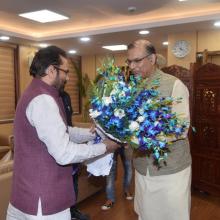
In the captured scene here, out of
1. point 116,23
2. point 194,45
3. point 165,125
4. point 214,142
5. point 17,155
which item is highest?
point 116,23

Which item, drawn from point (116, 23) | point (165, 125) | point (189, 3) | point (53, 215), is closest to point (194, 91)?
point (189, 3)

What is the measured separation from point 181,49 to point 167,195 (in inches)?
157

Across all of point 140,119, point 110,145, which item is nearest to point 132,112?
point 140,119

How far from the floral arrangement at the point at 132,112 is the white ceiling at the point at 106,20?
2834mm

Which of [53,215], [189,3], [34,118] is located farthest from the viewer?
[189,3]

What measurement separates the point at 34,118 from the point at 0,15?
399 cm

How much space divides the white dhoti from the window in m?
5.04

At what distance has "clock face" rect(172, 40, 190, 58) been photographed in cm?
521

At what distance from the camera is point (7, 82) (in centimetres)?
625

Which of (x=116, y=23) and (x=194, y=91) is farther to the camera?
(x=116, y=23)

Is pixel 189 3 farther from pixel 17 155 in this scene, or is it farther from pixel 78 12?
pixel 17 155

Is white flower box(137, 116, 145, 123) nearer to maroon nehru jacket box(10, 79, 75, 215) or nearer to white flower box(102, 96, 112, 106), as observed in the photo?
white flower box(102, 96, 112, 106)

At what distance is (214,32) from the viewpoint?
4945mm

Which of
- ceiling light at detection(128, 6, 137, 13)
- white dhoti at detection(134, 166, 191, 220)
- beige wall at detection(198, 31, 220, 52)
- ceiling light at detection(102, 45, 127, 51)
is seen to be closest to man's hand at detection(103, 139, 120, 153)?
white dhoti at detection(134, 166, 191, 220)
